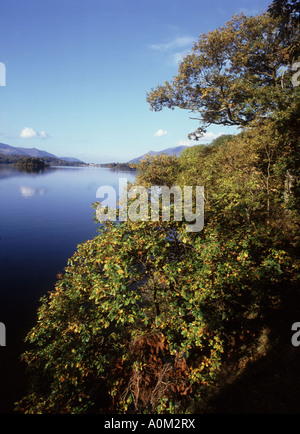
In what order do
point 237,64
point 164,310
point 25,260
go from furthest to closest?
1. point 25,260
2. point 237,64
3. point 164,310

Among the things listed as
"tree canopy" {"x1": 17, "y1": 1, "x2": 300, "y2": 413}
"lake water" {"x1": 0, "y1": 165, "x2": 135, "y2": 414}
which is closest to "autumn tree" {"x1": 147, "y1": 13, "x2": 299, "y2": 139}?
"tree canopy" {"x1": 17, "y1": 1, "x2": 300, "y2": 413}

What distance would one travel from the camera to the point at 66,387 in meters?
7.45

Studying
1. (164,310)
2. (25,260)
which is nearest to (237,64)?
(164,310)

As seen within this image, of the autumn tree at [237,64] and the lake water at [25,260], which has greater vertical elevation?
the autumn tree at [237,64]

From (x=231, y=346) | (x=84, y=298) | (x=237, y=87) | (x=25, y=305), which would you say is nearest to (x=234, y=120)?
(x=237, y=87)

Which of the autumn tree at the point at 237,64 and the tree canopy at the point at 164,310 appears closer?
the tree canopy at the point at 164,310

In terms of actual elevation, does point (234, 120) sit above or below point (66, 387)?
above

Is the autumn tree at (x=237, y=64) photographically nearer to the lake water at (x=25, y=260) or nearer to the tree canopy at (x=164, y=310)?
the tree canopy at (x=164, y=310)

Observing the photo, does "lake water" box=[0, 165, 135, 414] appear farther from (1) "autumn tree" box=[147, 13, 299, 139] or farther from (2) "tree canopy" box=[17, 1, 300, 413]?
(1) "autumn tree" box=[147, 13, 299, 139]

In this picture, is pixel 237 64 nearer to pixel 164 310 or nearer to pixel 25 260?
pixel 164 310

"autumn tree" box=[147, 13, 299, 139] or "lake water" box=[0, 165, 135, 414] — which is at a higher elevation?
"autumn tree" box=[147, 13, 299, 139]

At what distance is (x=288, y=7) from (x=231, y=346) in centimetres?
1757

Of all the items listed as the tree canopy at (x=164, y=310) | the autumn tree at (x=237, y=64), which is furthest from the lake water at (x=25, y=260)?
the autumn tree at (x=237, y=64)
